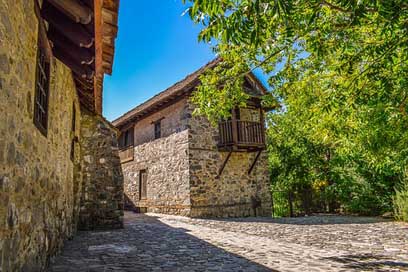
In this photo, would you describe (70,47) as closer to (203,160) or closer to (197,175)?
(197,175)

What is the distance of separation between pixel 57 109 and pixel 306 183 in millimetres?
13588

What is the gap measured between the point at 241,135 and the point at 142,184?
574 cm

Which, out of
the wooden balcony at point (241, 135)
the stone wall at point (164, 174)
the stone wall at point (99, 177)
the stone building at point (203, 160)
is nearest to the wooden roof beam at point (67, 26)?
the stone wall at point (99, 177)

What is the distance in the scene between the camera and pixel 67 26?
3273 mm

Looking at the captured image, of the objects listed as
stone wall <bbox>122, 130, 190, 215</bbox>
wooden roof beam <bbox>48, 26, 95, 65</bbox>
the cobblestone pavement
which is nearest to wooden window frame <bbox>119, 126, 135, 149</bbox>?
stone wall <bbox>122, 130, 190, 215</bbox>

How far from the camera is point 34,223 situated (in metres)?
2.99

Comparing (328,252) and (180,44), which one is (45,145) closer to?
(328,252)

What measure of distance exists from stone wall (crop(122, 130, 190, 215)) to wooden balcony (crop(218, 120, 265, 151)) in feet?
5.12

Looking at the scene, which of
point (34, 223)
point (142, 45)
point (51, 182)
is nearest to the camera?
point (34, 223)

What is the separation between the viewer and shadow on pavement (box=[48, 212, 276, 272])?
3885 mm

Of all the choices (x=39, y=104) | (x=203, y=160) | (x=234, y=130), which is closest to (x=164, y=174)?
(x=203, y=160)

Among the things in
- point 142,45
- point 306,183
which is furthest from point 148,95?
point 306,183

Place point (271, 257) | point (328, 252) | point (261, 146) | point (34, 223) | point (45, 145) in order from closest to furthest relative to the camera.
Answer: point (34, 223), point (45, 145), point (271, 257), point (328, 252), point (261, 146)

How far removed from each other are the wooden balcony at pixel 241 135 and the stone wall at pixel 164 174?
1.56 m
